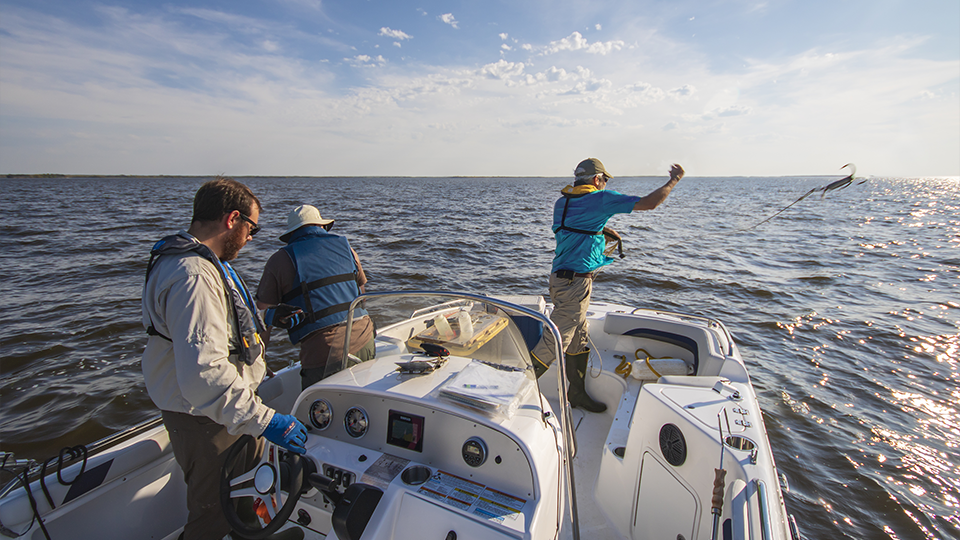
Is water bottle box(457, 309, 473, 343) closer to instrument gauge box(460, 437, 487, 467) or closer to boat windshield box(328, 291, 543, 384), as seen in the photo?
boat windshield box(328, 291, 543, 384)

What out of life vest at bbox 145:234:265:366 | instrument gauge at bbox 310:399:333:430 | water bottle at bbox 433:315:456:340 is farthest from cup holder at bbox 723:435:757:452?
life vest at bbox 145:234:265:366

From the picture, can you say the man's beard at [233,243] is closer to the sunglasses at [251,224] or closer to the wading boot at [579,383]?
the sunglasses at [251,224]

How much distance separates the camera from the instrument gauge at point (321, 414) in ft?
7.55

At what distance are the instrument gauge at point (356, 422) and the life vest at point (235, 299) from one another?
0.55 m

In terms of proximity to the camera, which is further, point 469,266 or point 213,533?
point 469,266

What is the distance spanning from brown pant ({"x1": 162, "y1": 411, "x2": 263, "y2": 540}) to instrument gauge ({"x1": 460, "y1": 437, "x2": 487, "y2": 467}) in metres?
1.10

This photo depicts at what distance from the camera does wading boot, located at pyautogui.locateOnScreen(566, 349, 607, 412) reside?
155 inches

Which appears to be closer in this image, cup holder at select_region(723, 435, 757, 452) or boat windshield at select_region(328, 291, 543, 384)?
cup holder at select_region(723, 435, 757, 452)

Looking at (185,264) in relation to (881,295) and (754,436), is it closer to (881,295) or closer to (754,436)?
(754,436)

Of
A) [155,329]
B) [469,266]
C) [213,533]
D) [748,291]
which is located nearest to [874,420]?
[748,291]

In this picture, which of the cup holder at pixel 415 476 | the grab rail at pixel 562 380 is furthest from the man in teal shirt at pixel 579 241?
the cup holder at pixel 415 476

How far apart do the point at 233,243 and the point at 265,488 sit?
3.56 ft

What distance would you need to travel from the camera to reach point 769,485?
1.99 meters

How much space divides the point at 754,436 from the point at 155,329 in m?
2.89
